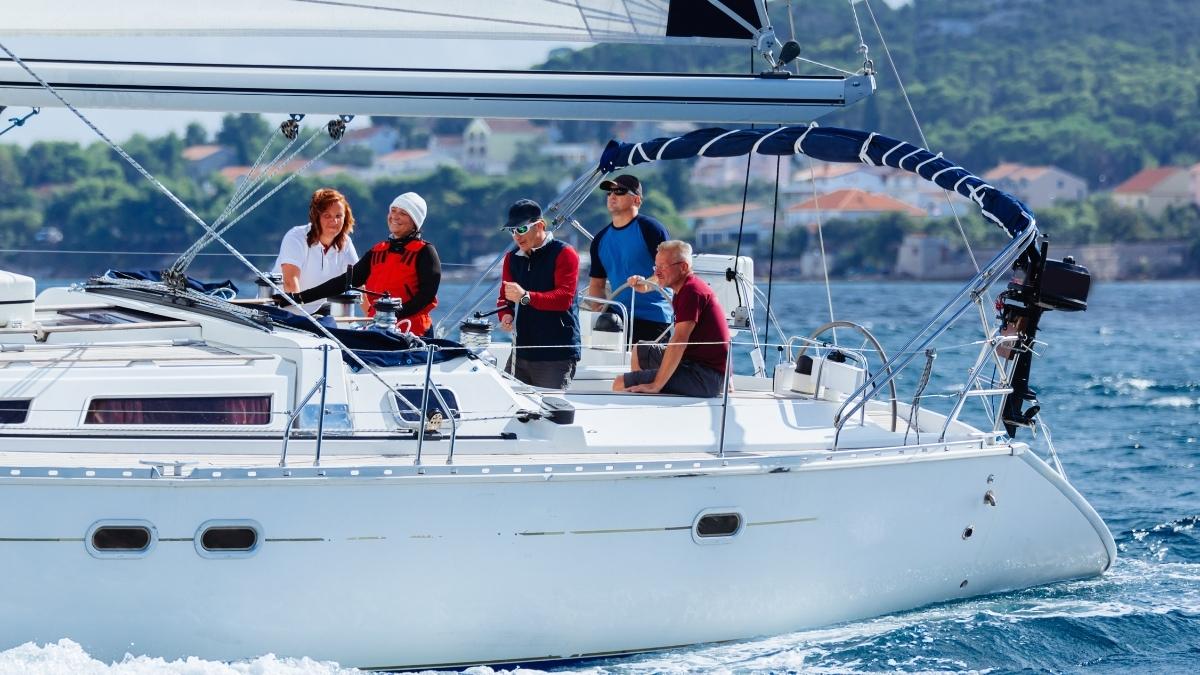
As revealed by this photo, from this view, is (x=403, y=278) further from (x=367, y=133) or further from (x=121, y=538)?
(x=367, y=133)

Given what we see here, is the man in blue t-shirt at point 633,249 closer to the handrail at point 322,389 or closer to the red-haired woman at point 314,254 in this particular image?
the red-haired woman at point 314,254

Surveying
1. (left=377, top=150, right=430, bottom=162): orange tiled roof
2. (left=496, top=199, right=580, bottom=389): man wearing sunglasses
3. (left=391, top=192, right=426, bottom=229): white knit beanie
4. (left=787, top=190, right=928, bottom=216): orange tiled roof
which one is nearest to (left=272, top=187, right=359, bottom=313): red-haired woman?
(left=391, top=192, right=426, bottom=229): white knit beanie

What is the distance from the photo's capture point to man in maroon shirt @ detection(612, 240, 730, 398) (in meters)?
8.41

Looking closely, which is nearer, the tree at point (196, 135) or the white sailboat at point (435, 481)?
the white sailboat at point (435, 481)

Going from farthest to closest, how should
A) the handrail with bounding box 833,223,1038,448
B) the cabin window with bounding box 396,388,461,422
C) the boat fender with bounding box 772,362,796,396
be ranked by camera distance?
the boat fender with bounding box 772,362,796,396
the handrail with bounding box 833,223,1038,448
the cabin window with bounding box 396,388,461,422

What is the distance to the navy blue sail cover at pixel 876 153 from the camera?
8602 millimetres

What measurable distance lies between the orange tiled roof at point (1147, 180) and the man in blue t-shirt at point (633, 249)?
99155mm

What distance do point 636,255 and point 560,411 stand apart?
2096 millimetres

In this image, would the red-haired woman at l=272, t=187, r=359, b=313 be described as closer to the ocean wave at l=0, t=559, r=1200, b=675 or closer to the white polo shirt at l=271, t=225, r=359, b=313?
the white polo shirt at l=271, t=225, r=359, b=313

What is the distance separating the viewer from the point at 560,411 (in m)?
7.87

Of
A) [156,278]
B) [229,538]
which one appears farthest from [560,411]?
[156,278]

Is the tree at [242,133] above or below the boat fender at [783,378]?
above

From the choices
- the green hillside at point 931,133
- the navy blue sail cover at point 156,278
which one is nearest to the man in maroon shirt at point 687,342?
the navy blue sail cover at point 156,278

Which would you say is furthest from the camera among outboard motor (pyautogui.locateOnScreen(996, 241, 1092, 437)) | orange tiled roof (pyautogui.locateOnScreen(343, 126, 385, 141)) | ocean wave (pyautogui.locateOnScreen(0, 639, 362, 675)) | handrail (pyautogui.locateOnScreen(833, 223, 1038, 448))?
orange tiled roof (pyautogui.locateOnScreen(343, 126, 385, 141))
